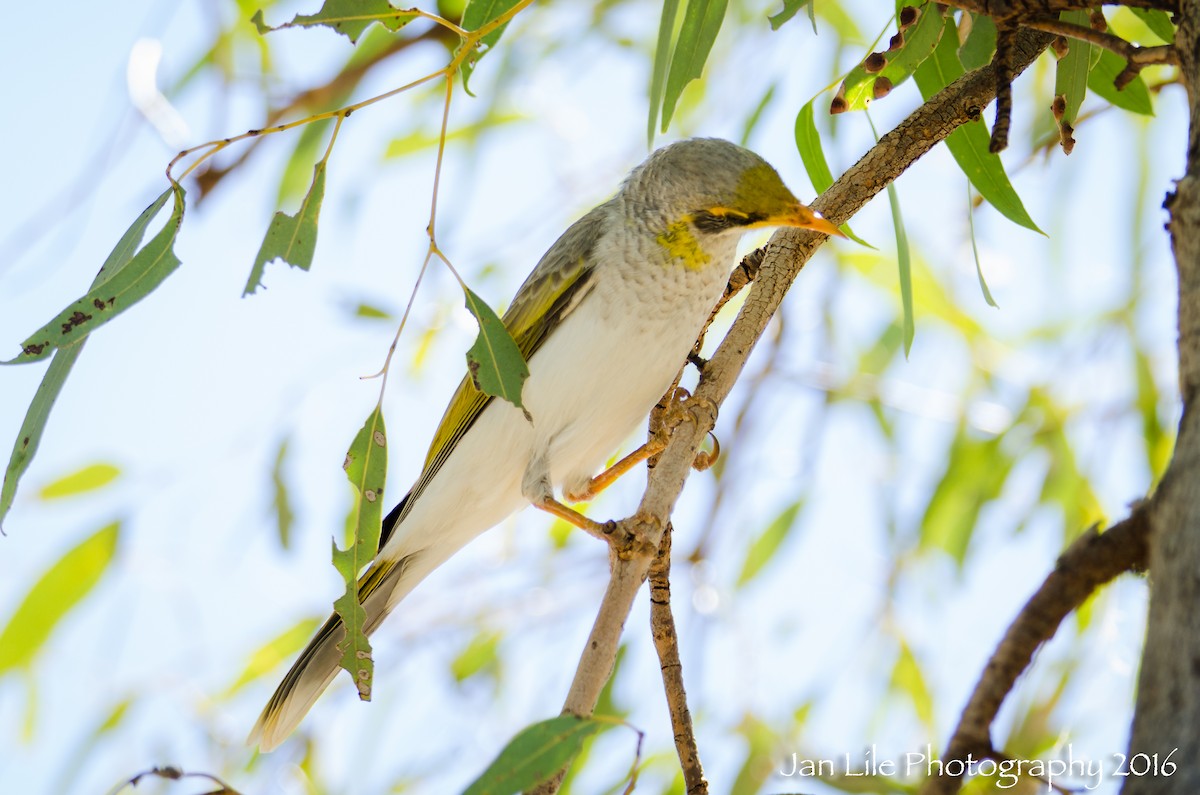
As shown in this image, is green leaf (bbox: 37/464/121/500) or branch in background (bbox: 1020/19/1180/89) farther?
green leaf (bbox: 37/464/121/500)

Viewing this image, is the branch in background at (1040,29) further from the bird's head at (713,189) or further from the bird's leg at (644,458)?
the bird's leg at (644,458)

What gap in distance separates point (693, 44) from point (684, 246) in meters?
0.59

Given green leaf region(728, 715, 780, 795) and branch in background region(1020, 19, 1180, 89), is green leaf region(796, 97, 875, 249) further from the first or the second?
green leaf region(728, 715, 780, 795)

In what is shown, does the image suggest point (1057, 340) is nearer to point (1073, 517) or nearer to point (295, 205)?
point (1073, 517)

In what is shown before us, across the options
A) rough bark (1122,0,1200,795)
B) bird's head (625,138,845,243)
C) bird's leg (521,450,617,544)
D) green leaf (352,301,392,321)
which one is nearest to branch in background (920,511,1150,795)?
rough bark (1122,0,1200,795)

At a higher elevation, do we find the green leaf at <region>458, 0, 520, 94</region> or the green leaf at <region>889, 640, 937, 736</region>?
the green leaf at <region>458, 0, 520, 94</region>

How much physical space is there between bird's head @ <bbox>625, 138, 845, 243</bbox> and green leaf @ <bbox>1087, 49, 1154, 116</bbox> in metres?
0.49

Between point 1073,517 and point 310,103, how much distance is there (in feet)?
7.72

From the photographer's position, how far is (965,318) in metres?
3.35

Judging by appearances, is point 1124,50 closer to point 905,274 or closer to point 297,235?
point 905,274

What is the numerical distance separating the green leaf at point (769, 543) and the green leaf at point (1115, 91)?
1953mm

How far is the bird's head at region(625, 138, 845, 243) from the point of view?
6.94 feet

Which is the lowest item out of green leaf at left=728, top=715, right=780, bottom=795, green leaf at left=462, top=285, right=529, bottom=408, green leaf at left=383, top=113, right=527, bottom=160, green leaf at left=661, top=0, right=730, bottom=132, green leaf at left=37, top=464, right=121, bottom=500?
green leaf at left=728, top=715, right=780, bottom=795

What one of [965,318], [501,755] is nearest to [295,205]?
[965,318]
